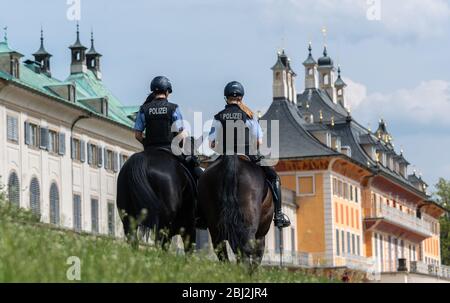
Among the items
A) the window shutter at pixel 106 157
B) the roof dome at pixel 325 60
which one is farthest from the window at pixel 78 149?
the roof dome at pixel 325 60

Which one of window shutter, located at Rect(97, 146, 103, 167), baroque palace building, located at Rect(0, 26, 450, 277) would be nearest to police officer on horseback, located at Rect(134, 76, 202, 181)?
baroque palace building, located at Rect(0, 26, 450, 277)

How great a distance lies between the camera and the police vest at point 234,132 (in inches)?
722

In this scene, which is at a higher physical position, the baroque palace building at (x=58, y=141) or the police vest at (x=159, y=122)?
the baroque palace building at (x=58, y=141)

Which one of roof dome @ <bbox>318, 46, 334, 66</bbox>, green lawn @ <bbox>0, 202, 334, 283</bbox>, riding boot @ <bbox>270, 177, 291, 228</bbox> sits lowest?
green lawn @ <bbox>0, 202, 334, 283</bbox>

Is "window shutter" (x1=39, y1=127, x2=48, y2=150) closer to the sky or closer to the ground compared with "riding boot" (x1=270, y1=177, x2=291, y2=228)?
closer to the sky

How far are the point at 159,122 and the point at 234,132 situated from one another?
983 mm

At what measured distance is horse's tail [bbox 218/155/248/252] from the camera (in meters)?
17.4

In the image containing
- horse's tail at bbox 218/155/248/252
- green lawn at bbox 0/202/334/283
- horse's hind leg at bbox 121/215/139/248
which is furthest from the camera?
horse's tail at bbox 218/155/248/252

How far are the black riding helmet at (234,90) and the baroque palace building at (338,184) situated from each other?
63.3 metres

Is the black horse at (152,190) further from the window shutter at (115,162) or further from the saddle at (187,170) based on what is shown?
the window shutter at (115,162)

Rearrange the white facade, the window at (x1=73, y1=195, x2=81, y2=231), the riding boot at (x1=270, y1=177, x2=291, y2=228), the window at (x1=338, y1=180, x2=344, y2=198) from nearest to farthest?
the riding boot at (x1=270, y1=177, x2=291, y2=228), the white facade, the window at (x1=73, y1=195, x2=81, y2=231), the window at (x1=338, y1=180, x2=344, y2=198)

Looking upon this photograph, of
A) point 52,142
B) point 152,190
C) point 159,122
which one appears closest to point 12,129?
point 52,142

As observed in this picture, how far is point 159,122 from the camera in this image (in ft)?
61.5

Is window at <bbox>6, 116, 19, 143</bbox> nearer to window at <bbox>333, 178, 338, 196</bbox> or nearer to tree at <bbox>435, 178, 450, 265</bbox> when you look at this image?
window at <bbox>333, 178, 338, 196</bbox>
